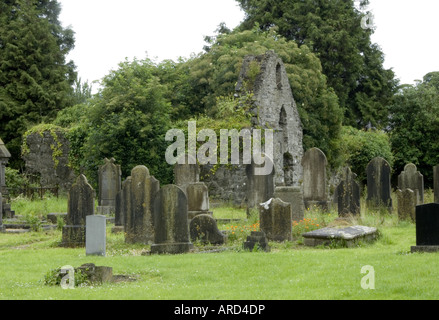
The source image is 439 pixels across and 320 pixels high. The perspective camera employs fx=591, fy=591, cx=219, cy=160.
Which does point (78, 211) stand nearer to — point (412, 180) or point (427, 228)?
point (427, 228)

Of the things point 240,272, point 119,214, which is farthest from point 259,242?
point 119,214

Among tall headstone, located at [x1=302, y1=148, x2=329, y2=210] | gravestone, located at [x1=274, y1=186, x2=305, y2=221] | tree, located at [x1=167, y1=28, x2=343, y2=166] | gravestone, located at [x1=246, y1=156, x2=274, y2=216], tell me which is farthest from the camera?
tree, located at [x1=167, y1=28, x2=343, y2=166]

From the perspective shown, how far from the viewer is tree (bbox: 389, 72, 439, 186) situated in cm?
3150

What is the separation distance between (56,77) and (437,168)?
24.3 metres

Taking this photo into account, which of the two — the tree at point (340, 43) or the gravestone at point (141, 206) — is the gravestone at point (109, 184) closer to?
the gravestone at point (141, 206)

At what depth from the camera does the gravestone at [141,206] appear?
40.1 feet

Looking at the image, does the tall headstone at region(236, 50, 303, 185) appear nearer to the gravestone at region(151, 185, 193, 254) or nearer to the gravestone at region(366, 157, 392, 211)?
the gravestone at region(366, 157, 392, 211)

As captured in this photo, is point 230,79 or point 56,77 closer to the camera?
point 230,79

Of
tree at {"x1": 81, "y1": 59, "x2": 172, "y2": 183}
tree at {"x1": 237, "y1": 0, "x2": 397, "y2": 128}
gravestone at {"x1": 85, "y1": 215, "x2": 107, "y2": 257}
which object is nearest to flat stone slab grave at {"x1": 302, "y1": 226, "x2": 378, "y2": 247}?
gravestone at {"x1": 85, "y1": 215, "x2": 107, "y2": 257}

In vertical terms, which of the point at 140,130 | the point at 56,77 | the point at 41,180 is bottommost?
the point at 41,180

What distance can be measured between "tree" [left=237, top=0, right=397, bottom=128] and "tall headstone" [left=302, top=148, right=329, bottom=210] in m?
18.8

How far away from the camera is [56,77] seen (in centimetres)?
3475

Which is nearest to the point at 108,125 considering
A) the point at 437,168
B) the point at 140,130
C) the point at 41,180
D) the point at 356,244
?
the point at 140,130
